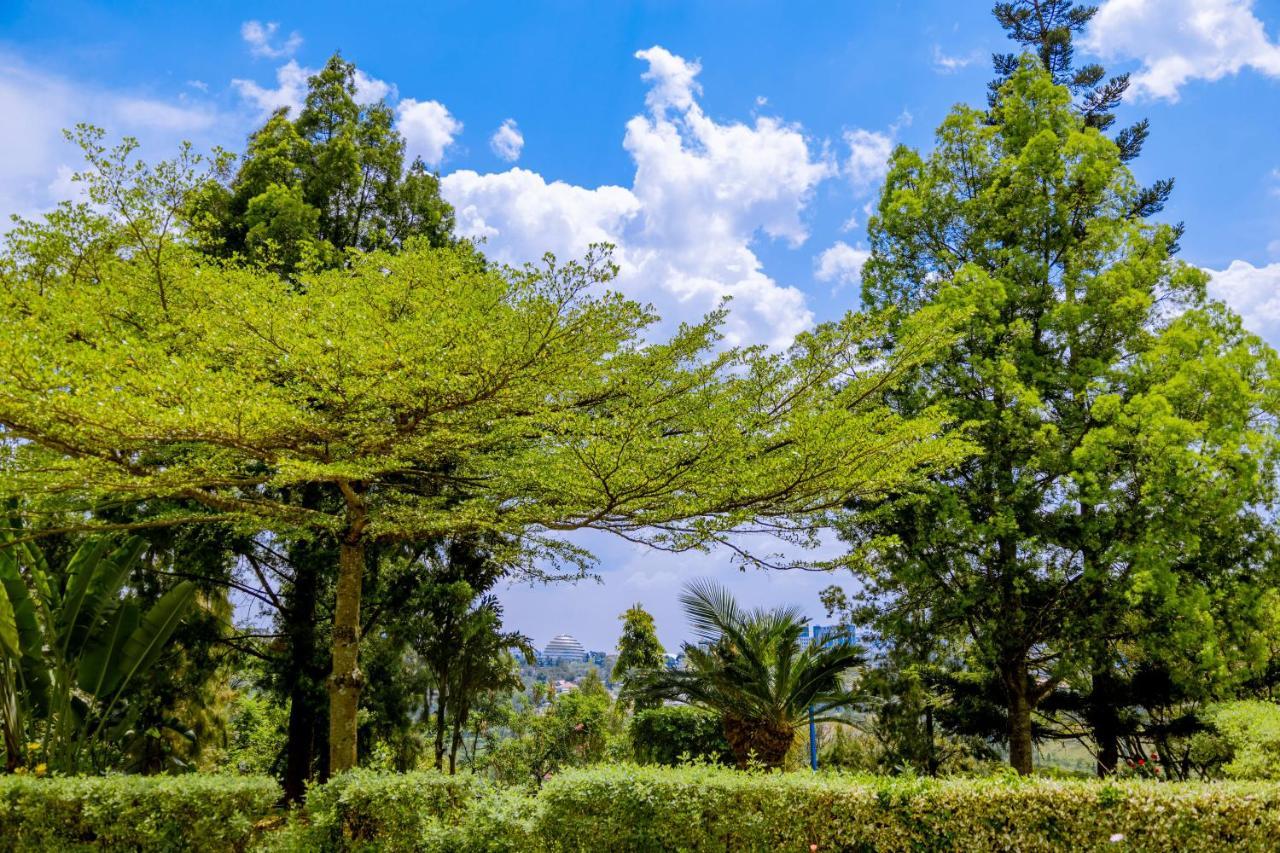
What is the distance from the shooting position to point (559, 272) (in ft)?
21.6

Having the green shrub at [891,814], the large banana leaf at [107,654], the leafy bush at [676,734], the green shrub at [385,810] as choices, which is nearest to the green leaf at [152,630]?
the large banana leaf at [107,654]

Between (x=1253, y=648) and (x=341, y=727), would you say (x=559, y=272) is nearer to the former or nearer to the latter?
(x=341, y=727)

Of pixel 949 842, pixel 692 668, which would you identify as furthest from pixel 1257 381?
pixel 949 842

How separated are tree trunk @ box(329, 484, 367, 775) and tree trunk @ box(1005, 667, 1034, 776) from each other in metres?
10.1

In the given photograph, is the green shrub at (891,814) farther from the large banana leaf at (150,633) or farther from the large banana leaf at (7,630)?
the large banana leaf at (7,630)

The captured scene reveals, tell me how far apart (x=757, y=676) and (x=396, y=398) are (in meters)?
7.14

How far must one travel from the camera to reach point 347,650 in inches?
324

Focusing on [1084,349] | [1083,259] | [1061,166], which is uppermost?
[1061,166]

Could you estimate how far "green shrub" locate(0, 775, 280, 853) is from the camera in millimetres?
6289

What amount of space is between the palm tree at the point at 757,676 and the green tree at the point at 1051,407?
2158mm

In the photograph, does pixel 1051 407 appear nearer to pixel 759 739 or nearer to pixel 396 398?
pixel 759 739

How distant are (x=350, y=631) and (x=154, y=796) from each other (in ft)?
7.68

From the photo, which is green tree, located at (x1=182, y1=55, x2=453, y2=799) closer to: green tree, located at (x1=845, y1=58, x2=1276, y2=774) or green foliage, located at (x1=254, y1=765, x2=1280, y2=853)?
green foliage, located at (x1=254, y1=765, x2=1280, y2=853)

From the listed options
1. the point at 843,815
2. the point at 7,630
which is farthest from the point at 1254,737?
the point at 7,630
